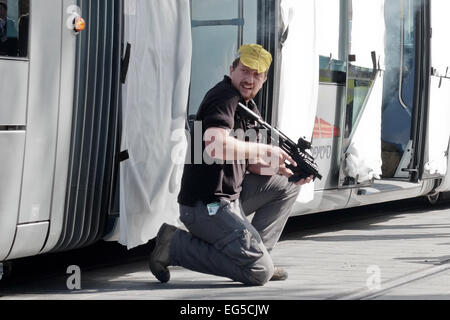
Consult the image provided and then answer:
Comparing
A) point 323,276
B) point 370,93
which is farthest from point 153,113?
point 370,93

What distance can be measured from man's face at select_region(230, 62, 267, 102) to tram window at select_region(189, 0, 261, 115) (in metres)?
1.26

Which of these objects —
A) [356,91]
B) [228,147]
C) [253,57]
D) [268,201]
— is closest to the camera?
[228,147]

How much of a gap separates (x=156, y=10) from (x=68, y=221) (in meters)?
1.43

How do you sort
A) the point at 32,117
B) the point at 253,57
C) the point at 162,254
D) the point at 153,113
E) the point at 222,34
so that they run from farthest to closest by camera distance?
1. the point at 222,34
2. the point at 153,113
3. the point at 162,254
4. the point at 253,57
5. the point at 32,117

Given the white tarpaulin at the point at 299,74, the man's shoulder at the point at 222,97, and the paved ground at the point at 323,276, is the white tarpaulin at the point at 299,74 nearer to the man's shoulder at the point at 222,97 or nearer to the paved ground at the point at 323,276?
the paved ground at the point at 323,276

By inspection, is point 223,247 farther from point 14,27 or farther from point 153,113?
point 14,27

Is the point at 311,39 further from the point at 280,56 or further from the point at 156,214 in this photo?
the point at 156,214

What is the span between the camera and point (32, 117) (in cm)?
639

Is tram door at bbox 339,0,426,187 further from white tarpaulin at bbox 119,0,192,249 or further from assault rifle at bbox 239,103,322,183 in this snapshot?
white tarpaulin at bbox 119,0,192,249

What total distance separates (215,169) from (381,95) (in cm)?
384

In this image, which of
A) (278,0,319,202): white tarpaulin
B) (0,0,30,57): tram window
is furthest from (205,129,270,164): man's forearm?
(278,0,319,202): white tarpaulin

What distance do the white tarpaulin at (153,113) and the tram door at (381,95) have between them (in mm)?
2690
